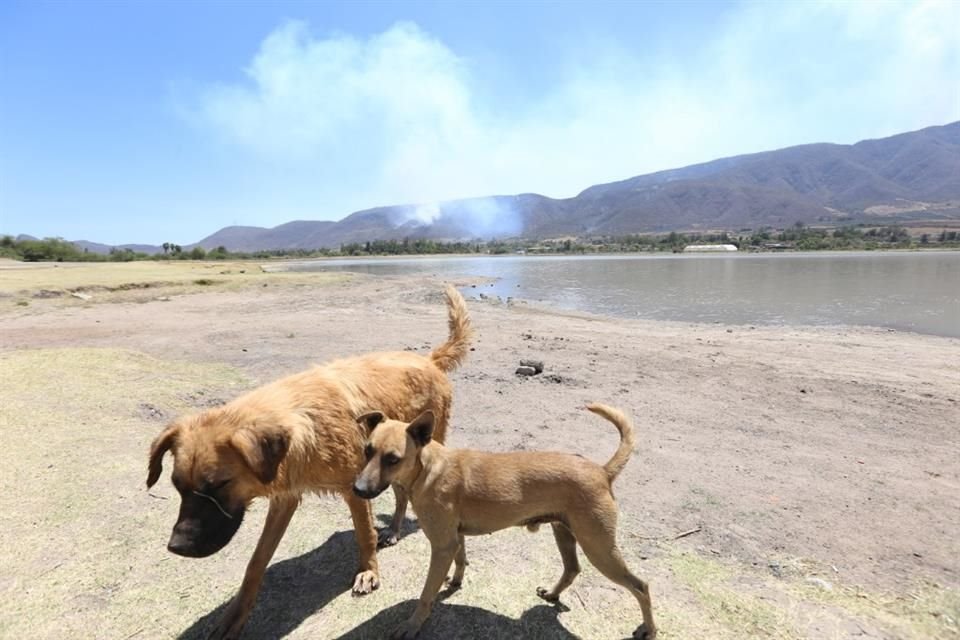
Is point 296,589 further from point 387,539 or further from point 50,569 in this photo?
point 50,569

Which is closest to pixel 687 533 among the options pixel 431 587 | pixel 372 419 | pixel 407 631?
pixel 431 587

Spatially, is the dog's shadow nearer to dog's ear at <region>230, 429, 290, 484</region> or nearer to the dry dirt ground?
the dry dirt ground

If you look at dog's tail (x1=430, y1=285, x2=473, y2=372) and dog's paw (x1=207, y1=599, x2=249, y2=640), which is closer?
dog's paw (x1=207, y1=599, x2=249, y2=640)

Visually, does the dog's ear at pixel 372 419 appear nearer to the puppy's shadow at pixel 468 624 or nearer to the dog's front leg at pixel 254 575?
the dog's front leg at pixel 254 575

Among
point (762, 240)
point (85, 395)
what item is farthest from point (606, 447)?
point (762, 240)

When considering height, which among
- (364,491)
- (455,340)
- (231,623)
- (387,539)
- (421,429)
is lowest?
(387,539)

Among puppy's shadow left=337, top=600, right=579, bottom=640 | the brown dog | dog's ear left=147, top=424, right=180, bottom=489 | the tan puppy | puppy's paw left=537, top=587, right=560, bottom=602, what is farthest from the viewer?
puppy's paw left=537, top=587, right=560, bottom=602

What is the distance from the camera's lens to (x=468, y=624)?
3914 mm

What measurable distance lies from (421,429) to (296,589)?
2.00 metres

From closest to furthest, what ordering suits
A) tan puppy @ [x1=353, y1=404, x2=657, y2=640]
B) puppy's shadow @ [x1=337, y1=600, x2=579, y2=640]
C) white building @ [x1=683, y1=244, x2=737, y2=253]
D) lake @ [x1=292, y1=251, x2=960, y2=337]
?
tan puppy @ [x1=353, y1=404, x2=657, y2=640]
puppy's shadow @ [x1=337, y1=600, x2=579, y2=640]
lake @ [x1=292, y1=251, x2=960, y2=337]
white building @ [x1=683, y1=244, x2=737, y2=253]

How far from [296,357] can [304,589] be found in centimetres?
1001

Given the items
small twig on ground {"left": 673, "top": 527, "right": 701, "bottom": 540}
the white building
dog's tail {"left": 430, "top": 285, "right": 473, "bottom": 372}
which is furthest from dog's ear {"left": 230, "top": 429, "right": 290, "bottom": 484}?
the white building

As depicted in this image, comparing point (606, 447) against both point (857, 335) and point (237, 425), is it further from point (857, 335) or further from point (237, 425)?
point (857, 335)

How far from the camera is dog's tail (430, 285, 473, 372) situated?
6066mm
